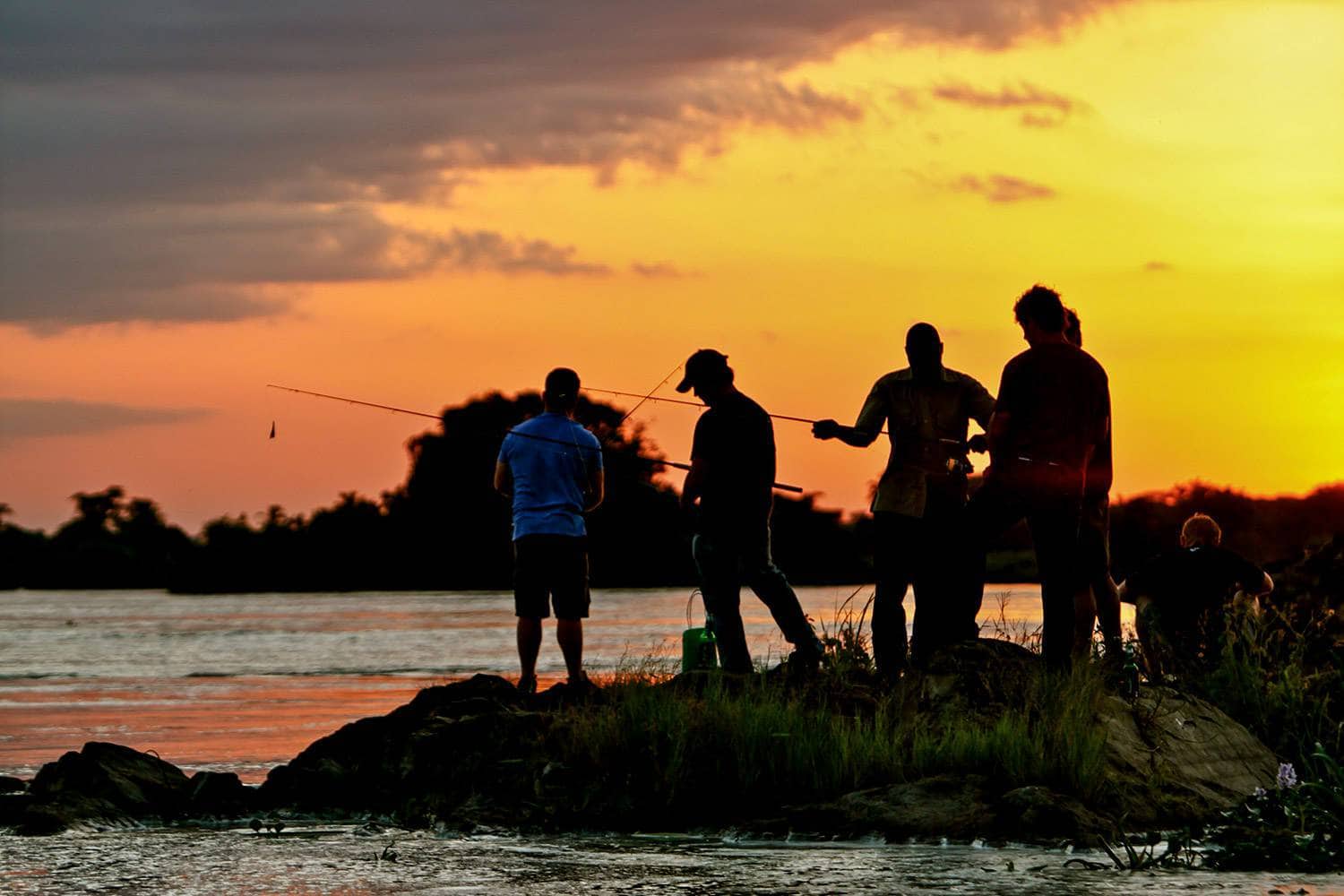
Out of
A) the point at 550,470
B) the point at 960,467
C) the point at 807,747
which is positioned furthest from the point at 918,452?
the point at 550,470

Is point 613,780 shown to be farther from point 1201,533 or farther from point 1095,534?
point 1201,533

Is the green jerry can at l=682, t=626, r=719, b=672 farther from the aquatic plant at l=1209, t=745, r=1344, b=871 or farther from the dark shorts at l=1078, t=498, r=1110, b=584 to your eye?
the aquatic plant at l=1209, t=745, r=1344, b=871

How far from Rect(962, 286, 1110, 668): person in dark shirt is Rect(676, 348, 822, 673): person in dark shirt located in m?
1.61

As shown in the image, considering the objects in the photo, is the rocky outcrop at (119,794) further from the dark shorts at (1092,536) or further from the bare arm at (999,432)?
the dark shorts at (1092,536)

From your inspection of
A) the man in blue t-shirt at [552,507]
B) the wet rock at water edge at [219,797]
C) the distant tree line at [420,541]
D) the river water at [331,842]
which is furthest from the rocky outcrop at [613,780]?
the distant tree line at [420,541]

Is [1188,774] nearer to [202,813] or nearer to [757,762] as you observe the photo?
[757,762]

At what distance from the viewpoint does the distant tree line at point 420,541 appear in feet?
262

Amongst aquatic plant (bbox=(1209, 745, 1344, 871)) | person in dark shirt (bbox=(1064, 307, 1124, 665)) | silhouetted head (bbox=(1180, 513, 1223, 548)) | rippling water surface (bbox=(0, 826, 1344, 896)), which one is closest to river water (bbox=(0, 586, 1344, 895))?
rippling water surface (bbox=(0, 826, 1344, 896))

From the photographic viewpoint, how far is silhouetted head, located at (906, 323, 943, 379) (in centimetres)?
1058

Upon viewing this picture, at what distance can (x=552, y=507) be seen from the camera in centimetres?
1152

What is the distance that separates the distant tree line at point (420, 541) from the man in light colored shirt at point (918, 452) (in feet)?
153

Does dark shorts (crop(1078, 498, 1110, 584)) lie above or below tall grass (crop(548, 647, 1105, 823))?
above

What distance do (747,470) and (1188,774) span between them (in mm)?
3017

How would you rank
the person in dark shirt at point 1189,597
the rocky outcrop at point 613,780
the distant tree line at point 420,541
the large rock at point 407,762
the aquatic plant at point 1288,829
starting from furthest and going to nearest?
the distant tree line at point 420,541
the person in dark shirt at point 1189,597
the large rock at point 407,762
the rocky outcrop at point 613,780
the aquatic plant at point 1288,829
